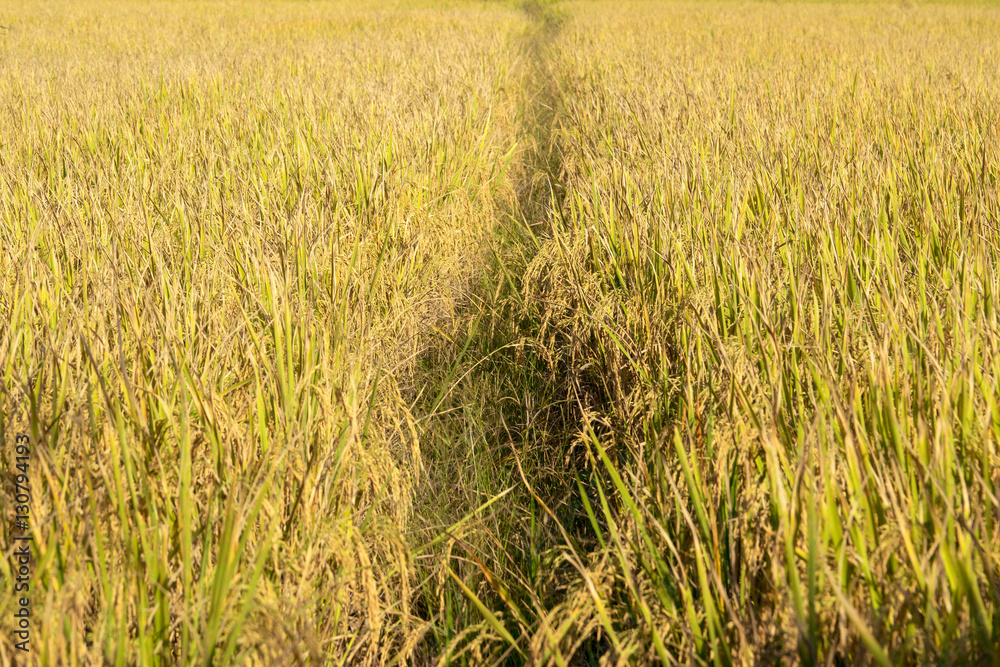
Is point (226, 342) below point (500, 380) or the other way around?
the other way around

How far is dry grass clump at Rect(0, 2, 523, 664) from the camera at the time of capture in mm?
817

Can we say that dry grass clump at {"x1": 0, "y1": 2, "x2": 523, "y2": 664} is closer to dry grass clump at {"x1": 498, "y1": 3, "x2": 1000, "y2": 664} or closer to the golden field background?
the golden field background

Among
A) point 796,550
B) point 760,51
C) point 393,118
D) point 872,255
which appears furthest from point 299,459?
point 760,51

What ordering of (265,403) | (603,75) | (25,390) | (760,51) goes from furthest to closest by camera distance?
(760,51) < (603,75) < (265,403) < (25,390)

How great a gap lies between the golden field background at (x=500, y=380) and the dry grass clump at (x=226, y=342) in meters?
0.01

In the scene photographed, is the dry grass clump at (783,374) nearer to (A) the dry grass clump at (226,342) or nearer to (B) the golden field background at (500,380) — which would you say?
(B) the golden field background at (500,380)

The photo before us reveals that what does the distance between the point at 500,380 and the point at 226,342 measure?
0.94 meters

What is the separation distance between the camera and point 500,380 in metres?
1.95

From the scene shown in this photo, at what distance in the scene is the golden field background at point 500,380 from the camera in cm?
79

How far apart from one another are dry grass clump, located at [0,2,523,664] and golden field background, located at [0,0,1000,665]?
0.04 feet

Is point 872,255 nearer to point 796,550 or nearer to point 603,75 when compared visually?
point 796,550

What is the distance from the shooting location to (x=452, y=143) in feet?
10.6

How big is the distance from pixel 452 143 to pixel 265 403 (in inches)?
90.7

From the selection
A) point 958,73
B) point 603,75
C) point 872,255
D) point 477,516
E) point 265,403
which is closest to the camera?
point 265,403
